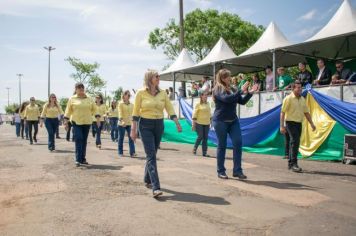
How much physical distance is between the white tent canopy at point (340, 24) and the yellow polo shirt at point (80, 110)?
8.08m

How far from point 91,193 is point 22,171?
3.25m

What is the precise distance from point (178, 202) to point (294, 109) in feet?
14.0

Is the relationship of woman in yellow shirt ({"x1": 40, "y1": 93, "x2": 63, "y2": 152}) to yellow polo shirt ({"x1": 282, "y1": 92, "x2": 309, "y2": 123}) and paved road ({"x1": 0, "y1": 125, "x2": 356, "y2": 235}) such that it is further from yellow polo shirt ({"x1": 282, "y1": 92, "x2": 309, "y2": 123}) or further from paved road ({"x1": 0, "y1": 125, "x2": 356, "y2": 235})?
yellow polo shirt ({"x1": 282, "y1": 92, "x2": 309, "y2": 123})

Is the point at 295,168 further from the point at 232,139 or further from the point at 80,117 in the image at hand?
the point at 80,117

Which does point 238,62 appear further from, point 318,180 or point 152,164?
point 152,164

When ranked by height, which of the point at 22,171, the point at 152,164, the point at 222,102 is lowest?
the point at 22,171

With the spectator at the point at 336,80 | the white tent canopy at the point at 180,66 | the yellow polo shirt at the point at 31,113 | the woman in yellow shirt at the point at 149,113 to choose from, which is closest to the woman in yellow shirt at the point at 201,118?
the spectator at the point at 336,80

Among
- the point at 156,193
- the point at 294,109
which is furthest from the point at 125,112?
the point at 156,193

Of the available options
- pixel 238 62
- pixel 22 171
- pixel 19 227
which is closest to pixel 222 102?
pixel 19 227

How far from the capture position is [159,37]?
144ft

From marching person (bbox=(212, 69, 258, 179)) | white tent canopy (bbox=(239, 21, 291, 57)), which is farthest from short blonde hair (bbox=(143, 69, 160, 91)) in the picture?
white tent canopy (bbox=(239, 21, 291, 57))

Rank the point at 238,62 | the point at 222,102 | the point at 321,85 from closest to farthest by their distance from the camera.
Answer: the point at 222,102 → the point at 321,85 → the point at 238,62

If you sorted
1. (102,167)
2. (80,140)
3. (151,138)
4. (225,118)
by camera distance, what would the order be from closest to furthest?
(151,138) → (225,118) → (102,167) → (80,140)

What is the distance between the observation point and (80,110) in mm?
9359
